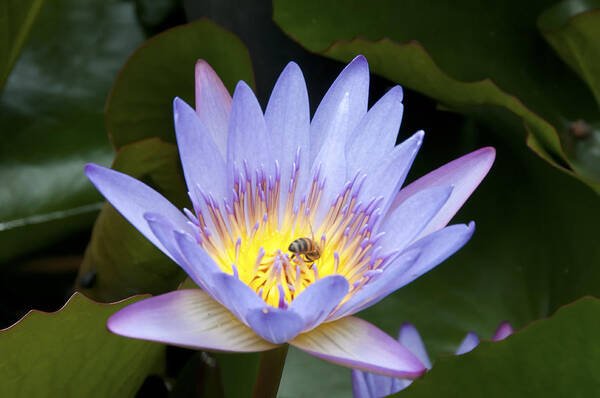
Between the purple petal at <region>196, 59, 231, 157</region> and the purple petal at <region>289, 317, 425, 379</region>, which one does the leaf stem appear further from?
the purple petal at <region>196, 59, 231, 157</region>

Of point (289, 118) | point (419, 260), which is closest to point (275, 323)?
point (419, 260)

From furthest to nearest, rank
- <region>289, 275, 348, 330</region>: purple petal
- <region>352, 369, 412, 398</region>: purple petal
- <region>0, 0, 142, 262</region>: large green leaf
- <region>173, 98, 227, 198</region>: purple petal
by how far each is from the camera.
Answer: <region>0, 0, 142, 262</region>: large green leaf, <region>352, 369, 412, 398</region>: purple petal, <region>173, 98, 227, 198</region>: purple petal, <region>289, 275, 348, 330</region>: purple petal

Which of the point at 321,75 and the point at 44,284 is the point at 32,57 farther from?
the point at 321,75

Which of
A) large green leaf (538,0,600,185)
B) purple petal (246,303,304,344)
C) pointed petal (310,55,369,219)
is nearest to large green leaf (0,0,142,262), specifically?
pointed petal (310,55,369,219)

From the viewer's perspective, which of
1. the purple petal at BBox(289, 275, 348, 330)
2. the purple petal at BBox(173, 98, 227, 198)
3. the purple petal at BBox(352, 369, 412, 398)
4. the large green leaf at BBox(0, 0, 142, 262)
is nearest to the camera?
the purple petal at BBox(289, 275, 348, 330)

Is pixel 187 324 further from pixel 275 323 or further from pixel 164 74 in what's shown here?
pixel 164 74

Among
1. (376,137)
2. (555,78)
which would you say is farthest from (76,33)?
(555,78)

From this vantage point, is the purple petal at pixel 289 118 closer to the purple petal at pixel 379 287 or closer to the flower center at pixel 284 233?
the flower center at pixel 284 233
